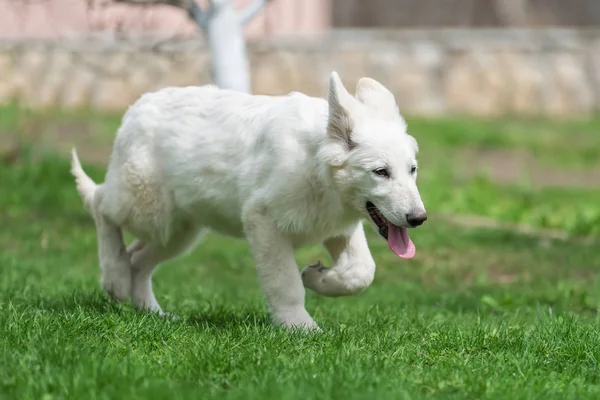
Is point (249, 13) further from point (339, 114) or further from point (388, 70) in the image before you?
point (388, 70)

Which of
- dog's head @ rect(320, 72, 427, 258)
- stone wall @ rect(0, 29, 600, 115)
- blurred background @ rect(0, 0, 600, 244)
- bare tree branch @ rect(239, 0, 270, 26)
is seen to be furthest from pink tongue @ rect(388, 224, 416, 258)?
stone wall @ rect(0, 29, 600, 115)

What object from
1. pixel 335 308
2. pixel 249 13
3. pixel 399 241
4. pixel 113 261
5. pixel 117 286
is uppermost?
pixel 249 13

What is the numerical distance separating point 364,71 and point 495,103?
252 centimetres

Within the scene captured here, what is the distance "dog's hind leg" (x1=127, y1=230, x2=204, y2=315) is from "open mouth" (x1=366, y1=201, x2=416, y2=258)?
1.64 m

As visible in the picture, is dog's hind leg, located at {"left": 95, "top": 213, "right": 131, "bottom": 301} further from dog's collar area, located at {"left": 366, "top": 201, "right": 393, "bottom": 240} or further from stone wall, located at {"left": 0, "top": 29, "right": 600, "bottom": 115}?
stone wall, located at {"left": 0, "top": 29, "right": 600, "bottom": 115}

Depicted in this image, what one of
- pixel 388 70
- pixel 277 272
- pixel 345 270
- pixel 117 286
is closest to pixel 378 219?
pixel 345 270

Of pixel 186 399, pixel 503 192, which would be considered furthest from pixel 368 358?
pixel 503 192

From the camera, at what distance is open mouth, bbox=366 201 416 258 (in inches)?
196

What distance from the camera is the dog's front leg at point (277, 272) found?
17.5 feet

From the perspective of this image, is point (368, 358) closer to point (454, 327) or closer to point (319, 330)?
point (319, 330)

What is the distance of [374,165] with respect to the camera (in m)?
4.94

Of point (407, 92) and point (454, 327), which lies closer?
point (454, 327)

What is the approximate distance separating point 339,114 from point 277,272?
89 centimetres

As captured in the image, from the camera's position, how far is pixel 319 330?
5.10 m
